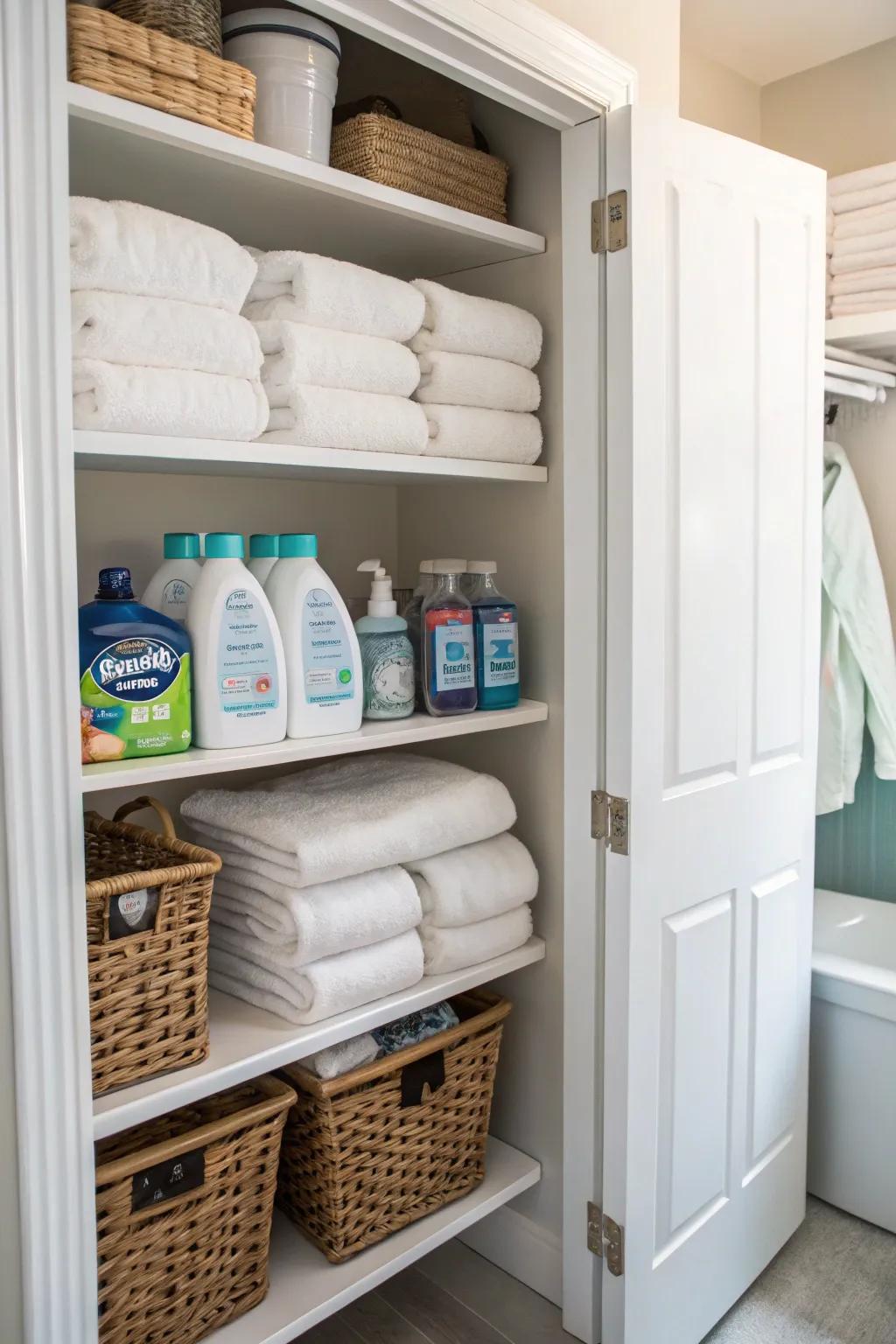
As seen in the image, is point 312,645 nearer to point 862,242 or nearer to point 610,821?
point 610,821

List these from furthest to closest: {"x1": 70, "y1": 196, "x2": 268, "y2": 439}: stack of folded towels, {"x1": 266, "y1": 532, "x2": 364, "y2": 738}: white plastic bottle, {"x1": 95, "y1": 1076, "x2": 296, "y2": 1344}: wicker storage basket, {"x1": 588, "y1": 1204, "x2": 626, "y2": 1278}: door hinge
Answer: {"x1": 588, "y1": 1204, "x2": 626, "y2": 1278}: door hinge
{"x1": 266, "y1": 532, "x2": 364, "y2": 738}: white plastic bottle
{"x1": 95, "y1": 1076, "x2": 296, "y2": 1344}: wicker storage basket
{"x1": 70, "y1": 196, "x2": 268, "y2": 439}: stack of folded towels

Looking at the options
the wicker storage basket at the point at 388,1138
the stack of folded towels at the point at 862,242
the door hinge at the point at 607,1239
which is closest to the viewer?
the wicker storage basket at the point at 388,1138

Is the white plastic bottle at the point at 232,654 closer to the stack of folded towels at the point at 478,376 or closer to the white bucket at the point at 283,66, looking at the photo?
the stack of folded towels at the point at 478,376

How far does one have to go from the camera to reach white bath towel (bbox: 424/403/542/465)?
1.50 metres

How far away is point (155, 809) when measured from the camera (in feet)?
4.61

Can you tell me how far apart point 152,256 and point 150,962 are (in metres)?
0.81

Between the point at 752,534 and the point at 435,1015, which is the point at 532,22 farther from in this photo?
the point at 435,1015

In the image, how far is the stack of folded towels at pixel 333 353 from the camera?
1310 millimetres

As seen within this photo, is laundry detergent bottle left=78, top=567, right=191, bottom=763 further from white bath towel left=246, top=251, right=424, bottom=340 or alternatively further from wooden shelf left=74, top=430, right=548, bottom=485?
white bath towel left=246, top=251, right=424, bottom=340

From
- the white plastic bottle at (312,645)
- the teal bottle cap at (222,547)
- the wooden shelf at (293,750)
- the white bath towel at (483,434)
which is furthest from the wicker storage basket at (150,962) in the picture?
the white bath towel at (483,434)

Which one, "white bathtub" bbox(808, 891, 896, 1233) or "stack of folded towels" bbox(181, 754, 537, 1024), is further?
"white bathtub" bbox(808, 891, 896, 1233)

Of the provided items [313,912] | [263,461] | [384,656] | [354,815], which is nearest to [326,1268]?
[313,912]

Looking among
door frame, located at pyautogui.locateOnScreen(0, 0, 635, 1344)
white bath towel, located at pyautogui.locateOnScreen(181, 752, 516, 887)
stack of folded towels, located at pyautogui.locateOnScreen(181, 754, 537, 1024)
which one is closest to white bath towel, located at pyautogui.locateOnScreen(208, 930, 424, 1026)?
stack of folded towels, located at pyautogui.locateOnScreen(181, 754, 537, 1024)

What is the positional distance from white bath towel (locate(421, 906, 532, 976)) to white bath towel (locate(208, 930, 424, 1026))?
0.04 meters
